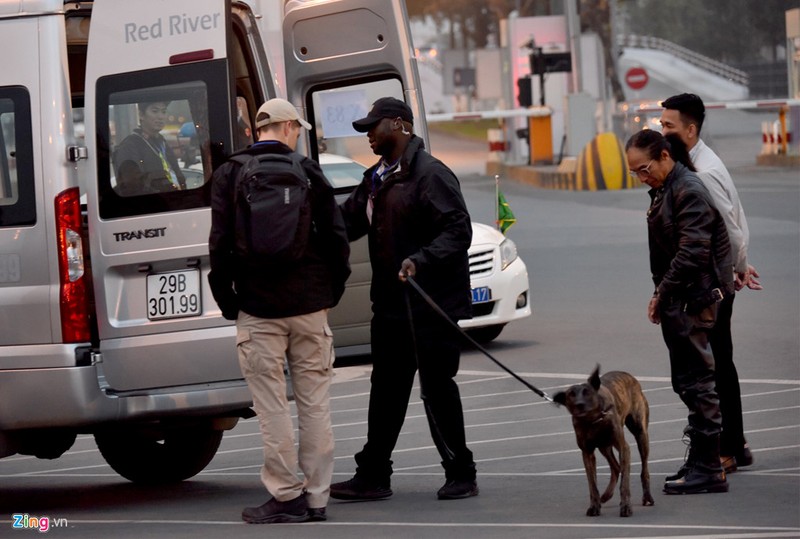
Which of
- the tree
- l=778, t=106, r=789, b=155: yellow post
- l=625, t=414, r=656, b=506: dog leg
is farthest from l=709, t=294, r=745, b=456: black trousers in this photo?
the tree

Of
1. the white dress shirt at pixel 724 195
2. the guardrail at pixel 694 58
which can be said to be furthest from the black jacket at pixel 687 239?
the guardrail at pixel 694 58

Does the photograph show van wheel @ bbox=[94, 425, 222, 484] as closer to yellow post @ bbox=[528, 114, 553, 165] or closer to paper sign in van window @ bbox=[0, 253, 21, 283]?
paper sign in van window @ bbox=[0, 253, 21, 283]

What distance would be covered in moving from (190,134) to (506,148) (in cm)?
3468

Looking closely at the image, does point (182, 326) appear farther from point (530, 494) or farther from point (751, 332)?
point (751, 332)

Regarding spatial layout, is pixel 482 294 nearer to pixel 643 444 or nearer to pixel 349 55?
pixel 349 55

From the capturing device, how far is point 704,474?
24.2 feet

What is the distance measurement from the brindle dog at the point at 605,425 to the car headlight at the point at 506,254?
5.76 metres

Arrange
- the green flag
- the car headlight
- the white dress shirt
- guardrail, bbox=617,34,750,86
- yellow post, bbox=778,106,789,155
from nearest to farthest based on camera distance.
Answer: the white dress shirt < the car headlight < the green flag < yellow post, bbox=778,106,789,155 < guardrail, bbox=617,34,750,86

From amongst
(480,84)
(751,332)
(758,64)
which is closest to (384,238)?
(751,332)

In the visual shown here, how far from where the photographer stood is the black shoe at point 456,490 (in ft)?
24.5

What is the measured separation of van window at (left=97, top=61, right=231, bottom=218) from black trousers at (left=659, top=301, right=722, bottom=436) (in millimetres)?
2130

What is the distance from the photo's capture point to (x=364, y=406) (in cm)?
1061

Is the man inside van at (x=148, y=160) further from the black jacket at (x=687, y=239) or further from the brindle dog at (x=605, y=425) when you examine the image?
the black jacket at (x=687, y=239)

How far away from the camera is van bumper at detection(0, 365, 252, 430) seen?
7.12 m
